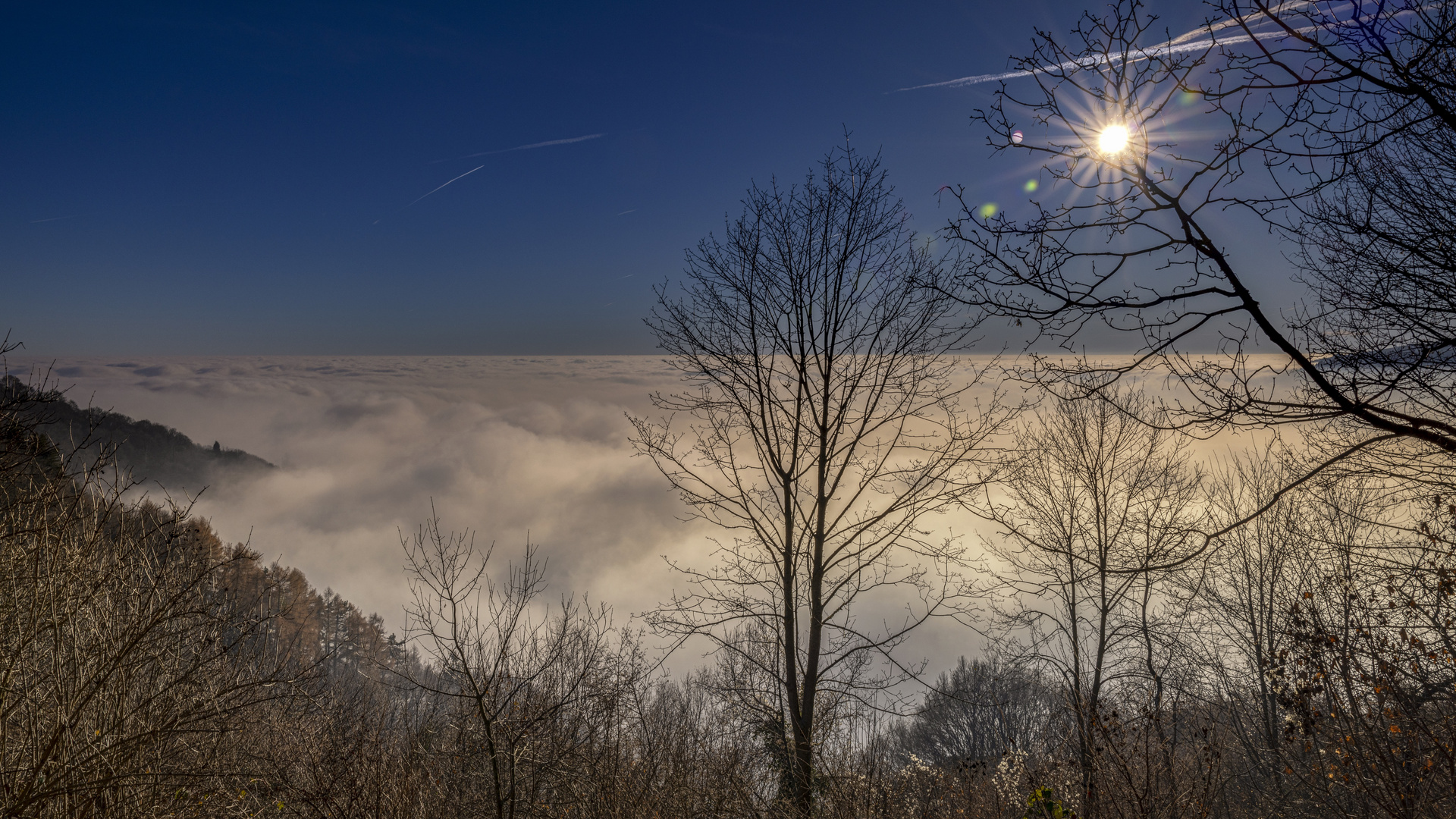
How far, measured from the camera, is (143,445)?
4072 centimetres

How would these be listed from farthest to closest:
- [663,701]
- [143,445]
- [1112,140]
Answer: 1. [143,445]
2. [663,701]
3. [1112,140]

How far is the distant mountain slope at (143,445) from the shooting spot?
6676mm

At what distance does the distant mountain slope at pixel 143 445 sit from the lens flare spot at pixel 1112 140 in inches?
275

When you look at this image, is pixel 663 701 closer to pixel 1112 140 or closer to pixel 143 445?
pixel 1112 140

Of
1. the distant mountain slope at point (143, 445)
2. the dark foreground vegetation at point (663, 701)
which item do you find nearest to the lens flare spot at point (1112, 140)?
the dark foreground vegetation at point (663, 701)

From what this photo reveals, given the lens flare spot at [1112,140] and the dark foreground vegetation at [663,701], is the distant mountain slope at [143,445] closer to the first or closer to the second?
the dark foreground vegetation at [663,701]

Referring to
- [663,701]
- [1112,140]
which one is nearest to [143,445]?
[663,701]

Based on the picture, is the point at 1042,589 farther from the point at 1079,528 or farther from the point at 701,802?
the point at 701,802

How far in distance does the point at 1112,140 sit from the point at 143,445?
53.3 metres

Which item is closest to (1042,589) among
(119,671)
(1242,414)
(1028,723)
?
(1242,414)

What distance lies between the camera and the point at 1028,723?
92.7 ft

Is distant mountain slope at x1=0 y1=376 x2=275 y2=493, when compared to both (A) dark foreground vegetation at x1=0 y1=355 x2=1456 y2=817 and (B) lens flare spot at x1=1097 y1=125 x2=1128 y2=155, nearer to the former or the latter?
(A) dark foreground vegetation at x1=0 y1=355 x2=1456 y2=817

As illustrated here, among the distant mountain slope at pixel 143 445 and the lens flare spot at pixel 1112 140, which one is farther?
the distant mountain slope at pixel 143 445

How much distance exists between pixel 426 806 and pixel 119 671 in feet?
12.9
